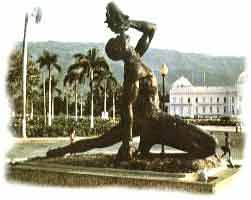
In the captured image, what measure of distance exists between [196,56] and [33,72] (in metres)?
1.56

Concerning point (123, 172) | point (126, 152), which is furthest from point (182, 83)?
point (123, 172)

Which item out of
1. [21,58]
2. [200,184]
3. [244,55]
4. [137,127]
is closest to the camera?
[200,184]

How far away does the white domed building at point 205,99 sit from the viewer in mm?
4168

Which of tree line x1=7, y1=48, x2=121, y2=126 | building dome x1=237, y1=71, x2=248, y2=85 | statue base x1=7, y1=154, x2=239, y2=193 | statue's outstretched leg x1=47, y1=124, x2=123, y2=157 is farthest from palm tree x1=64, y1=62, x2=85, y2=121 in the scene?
building dome x1=237, y1=71, x2=248, y2=85

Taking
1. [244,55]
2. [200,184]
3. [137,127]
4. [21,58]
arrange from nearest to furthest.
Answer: [200,184], [244,55], [137,127], [21,58]

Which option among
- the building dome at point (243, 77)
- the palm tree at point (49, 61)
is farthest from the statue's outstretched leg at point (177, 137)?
the palm tree at point (49, 61)

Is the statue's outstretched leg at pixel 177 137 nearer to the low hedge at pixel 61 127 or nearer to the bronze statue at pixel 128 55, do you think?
the bronze statue at pixel 128 55

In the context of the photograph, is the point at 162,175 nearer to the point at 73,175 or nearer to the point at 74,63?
the point at 73,175

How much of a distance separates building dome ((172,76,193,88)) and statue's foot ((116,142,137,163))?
0.64 meters

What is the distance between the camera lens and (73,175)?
433cm

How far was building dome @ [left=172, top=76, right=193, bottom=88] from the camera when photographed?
4.28 m

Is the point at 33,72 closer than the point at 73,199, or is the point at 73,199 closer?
the point at 73,199

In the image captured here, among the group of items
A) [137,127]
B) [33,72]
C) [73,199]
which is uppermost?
[33,72]

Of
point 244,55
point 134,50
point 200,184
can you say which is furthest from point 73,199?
point 244,55
